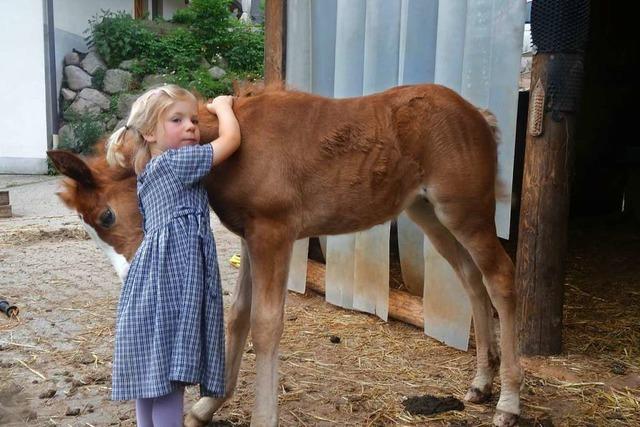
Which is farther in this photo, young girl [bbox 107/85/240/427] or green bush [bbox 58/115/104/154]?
green bush [bbox 58/115/104/154]

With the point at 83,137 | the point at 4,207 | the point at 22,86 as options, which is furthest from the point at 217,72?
the point at 4,207

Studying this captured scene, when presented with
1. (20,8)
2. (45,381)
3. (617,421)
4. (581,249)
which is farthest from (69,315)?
(20,8)

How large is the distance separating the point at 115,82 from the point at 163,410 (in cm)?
1474

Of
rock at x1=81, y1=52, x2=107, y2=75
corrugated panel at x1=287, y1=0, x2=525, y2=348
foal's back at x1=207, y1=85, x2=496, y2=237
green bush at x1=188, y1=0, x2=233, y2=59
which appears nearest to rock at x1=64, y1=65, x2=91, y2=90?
rock at x1=81, y1=52, x2=107, y2=75

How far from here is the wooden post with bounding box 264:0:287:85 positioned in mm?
4832

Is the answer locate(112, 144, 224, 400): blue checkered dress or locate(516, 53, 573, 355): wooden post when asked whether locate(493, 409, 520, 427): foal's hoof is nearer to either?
locate(516, 53, 573, 355): wooden post

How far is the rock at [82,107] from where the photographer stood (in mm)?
15102

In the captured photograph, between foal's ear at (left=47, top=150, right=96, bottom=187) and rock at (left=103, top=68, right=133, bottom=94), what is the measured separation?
1412cm

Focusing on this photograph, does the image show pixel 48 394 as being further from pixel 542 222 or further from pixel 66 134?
pixel 66 134

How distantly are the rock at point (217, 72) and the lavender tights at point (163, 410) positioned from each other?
15.4 metres

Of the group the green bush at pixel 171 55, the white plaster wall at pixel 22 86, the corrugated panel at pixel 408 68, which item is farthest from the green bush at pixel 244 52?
the corrugated panel at pixel 408 68

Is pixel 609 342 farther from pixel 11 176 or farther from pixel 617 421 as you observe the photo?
pixel 11 176

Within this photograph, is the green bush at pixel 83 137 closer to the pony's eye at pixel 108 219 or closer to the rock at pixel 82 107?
the rock at pixel 82 107

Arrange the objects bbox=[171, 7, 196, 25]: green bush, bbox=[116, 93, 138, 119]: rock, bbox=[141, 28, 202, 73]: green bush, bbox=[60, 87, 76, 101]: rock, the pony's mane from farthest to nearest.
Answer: bbox=[171, 7, 196, 25]: green bush, bbox=[141, 28, 202, 73]: green bush, bbox=[60, 87, 76, 101]: rock, bbox=[116, 93, 138, 119]: rock, the pony's mane
